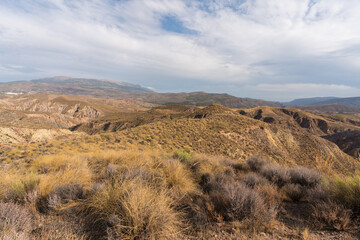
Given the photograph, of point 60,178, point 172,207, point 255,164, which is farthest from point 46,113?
point 172,207

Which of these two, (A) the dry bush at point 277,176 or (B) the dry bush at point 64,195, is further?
(A) the dry bush at point 277,176

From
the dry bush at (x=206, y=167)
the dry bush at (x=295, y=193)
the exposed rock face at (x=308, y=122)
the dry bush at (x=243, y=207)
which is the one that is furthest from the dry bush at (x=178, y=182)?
the exposed rock face at (x=308, y=122)

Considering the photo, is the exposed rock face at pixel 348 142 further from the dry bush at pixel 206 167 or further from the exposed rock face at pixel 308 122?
the dry bush at pixel 206 167

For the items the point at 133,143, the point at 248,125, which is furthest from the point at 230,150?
the point at 133,143

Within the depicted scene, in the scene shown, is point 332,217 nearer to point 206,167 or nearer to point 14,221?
point 206,167

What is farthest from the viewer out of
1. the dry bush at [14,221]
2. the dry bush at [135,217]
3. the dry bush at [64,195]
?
the dry bush at [64,195]

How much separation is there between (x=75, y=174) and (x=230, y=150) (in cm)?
1484

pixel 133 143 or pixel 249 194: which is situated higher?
→ pixel 249 194

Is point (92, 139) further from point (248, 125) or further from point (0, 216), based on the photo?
point (248, 125)

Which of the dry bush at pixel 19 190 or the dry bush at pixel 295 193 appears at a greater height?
the dry bush at pixel 19 190

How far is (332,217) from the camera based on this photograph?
2936 mm

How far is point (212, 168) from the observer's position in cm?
609

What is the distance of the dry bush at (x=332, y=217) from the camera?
286 cm

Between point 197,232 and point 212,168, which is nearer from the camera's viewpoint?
point 197,232
